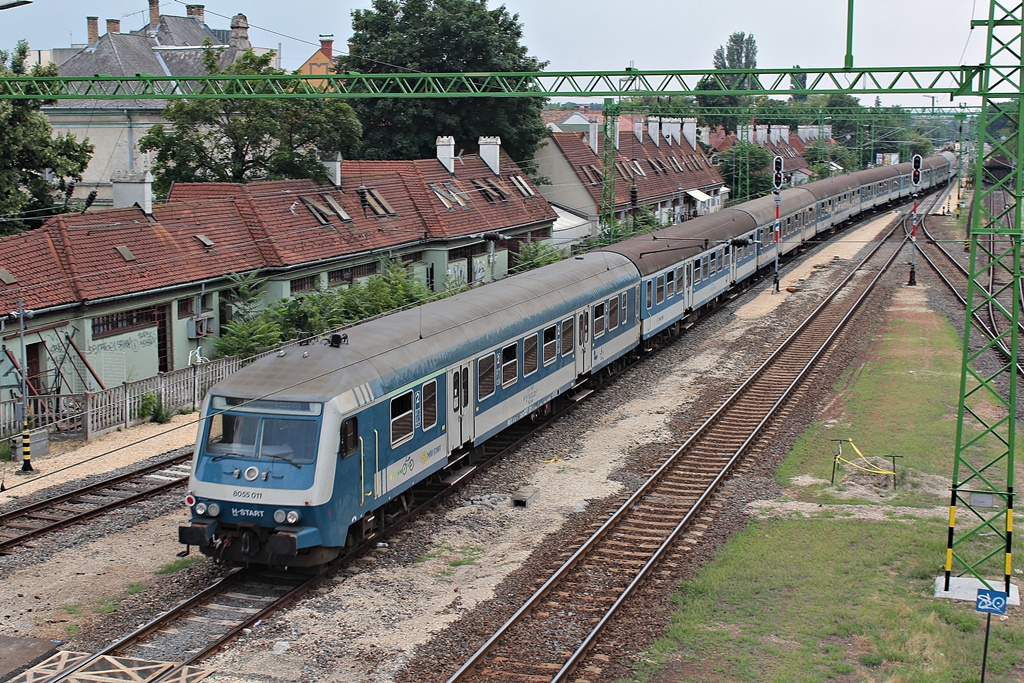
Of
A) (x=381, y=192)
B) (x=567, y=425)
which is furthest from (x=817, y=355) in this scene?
(x=381, y=192)

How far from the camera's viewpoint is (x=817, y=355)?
95.6ft

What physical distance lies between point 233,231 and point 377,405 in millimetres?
16723

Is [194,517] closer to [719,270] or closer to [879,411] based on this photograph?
[879,411]

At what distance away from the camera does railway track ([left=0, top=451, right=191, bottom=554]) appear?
617 inches

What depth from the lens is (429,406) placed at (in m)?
15.9

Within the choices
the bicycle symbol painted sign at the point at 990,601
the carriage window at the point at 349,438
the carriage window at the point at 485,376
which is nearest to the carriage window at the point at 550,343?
the carriage window at the point at 485,376

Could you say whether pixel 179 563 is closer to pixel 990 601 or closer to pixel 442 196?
pixel 990 601

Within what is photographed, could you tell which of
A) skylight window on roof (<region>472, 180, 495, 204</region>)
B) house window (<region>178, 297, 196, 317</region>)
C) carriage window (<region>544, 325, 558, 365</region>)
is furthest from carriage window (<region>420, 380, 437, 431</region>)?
skylight window on roof (<region>472, 180, 495, 204</region>)

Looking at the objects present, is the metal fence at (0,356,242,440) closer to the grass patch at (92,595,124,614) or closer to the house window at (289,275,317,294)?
the house window at (289,275,317,294)

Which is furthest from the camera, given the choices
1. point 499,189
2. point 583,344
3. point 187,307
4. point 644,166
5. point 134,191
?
point 644,166

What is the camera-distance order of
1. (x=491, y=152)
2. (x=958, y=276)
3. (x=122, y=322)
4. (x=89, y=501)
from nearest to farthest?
(x=89, y=501) < (x=122, y=322) < (x=958, y=276) < (x=491, y=152)

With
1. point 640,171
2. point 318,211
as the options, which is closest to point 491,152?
point 318,211

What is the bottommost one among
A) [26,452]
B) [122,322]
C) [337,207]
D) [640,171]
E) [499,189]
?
[26,452]

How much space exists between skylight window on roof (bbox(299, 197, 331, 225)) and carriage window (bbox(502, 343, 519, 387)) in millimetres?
14981
